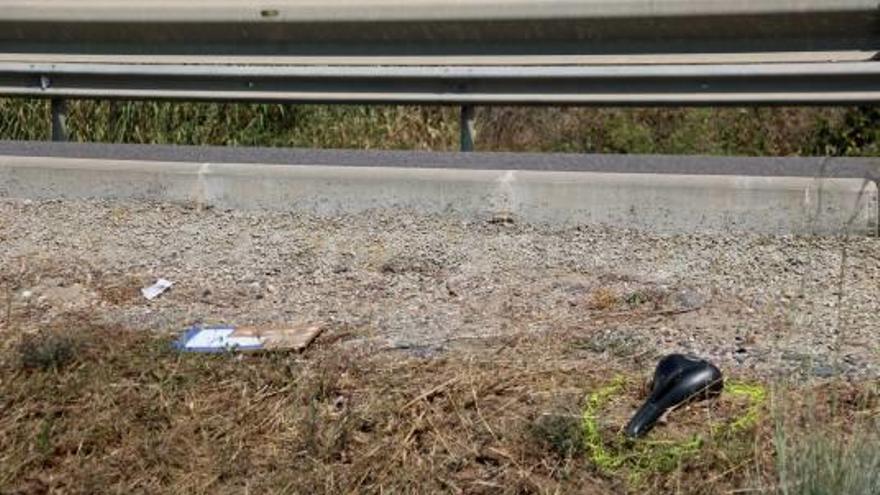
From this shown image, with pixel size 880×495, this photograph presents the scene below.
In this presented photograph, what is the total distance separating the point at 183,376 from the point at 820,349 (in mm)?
2104

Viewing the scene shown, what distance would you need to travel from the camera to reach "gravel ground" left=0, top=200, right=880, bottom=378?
499 cm

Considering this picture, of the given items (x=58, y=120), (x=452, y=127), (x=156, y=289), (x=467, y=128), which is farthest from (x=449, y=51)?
(x=452, y=127)

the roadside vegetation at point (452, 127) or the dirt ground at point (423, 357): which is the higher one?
the dirt ground at point (423, 357)

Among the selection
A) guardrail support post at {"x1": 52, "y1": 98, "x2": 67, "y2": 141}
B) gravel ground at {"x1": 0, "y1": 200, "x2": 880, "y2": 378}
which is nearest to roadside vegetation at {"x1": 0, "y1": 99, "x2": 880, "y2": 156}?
guardrail support post at {"x1": 52, "y1": 98, "x2": 67, "y2": 141}

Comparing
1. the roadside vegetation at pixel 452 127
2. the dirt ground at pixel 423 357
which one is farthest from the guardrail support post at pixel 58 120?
the dirt ground at pixel 423 357

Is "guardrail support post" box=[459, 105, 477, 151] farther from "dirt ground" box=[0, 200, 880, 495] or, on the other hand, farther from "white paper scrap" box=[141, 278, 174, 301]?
"white paper scrap" box=[141, 278, 174, 301]

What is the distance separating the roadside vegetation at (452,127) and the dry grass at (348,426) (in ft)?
15.6

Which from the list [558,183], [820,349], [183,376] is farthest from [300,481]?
[558,183]

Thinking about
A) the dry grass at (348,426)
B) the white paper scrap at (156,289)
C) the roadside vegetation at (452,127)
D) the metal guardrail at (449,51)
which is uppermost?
the metal guardrail at (449,51)

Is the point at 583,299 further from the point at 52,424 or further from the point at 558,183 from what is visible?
the point at 52,424

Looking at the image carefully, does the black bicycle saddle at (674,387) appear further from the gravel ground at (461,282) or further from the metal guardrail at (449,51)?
the metal guardrail at (449,51)

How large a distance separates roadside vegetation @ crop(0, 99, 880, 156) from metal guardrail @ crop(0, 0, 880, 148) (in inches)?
35.9

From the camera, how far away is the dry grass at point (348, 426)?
168 inches

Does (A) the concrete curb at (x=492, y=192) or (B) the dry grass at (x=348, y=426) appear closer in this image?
(B) the dry grass at (x=348, y=426)
